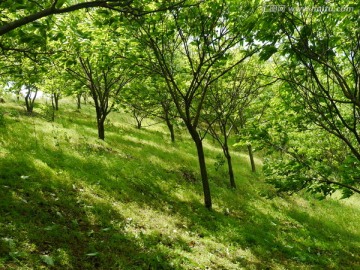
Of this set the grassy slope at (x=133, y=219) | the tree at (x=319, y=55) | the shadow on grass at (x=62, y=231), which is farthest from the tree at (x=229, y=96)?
the shadow on grass at (x=62, y=231)

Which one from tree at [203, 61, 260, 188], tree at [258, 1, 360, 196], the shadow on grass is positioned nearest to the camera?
the shadow on grass

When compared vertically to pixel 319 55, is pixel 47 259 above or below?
below

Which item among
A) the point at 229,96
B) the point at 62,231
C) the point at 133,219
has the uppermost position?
the point at 229,96

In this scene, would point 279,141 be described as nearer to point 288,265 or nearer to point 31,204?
point 288,265

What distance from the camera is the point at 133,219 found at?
10109mm

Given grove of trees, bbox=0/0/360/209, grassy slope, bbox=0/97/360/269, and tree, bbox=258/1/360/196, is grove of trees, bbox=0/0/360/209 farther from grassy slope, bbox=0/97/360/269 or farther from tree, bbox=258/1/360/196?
grassy slope, bbox=0/97/360/269

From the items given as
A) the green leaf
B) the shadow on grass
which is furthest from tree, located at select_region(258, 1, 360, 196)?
the green leaf

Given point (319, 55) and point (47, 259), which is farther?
point (319, 55)

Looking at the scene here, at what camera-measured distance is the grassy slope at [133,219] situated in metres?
7.32

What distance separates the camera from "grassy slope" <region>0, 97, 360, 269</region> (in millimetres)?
7316

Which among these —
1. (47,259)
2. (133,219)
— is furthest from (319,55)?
(47,259)

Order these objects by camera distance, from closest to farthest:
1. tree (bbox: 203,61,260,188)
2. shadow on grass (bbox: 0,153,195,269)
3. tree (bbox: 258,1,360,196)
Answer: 1. shadow on grass (bbox: 0,153,195,269)
2. tree (bbox: 258,1,360,196)
3. tree (bbox: 203,61,260,188)

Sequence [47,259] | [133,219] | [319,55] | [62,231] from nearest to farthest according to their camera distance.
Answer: [47,259] < [319,55] < [62,231] < [133,219]

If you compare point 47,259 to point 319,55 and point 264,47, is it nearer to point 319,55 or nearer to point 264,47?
point 264,47
